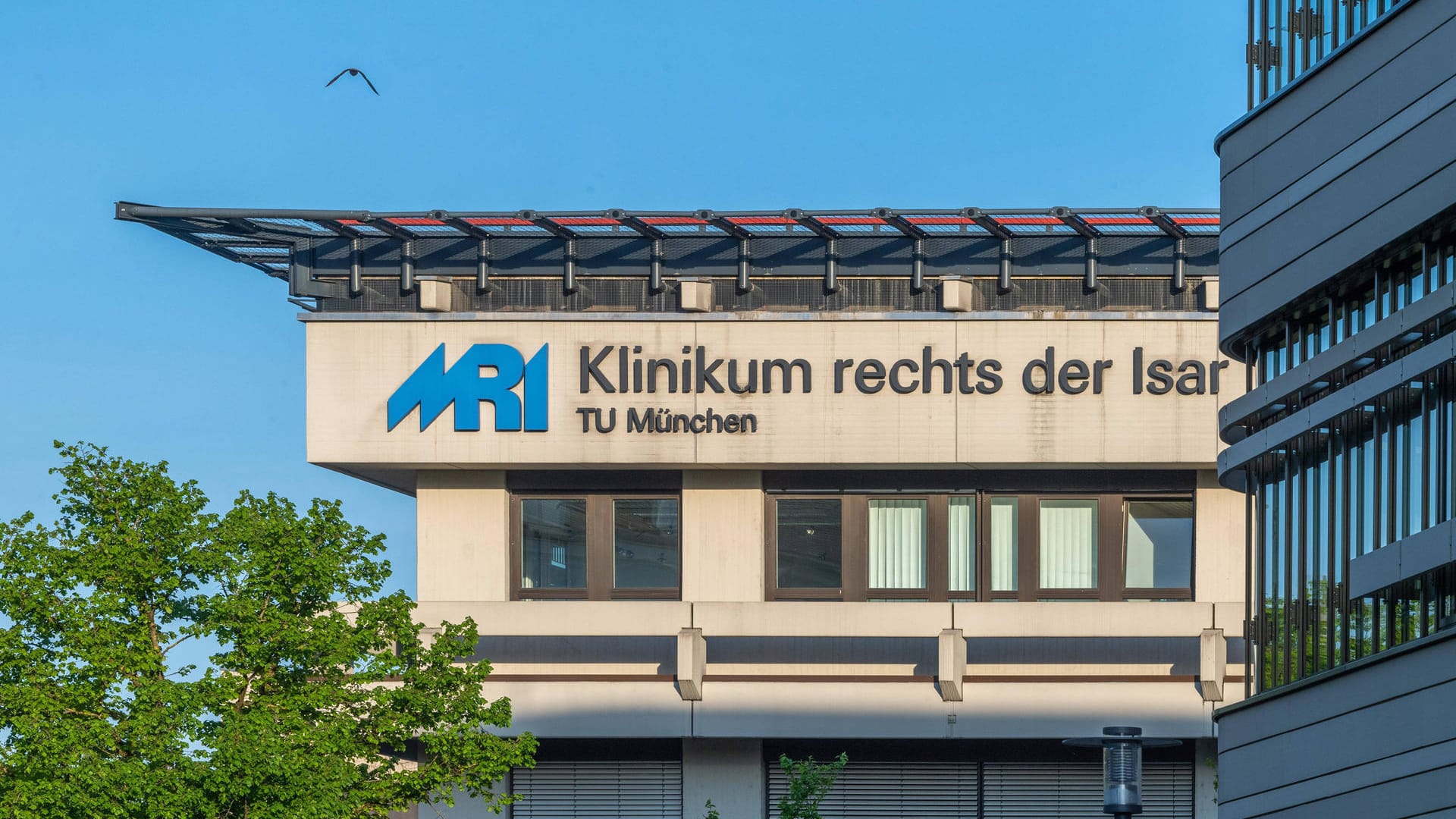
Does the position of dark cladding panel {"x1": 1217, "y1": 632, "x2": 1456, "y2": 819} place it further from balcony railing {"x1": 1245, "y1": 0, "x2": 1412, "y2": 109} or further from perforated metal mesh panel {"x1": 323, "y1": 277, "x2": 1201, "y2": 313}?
perforated metal mesh panel {"x1": 323, "y1": 277, "x2": 1201, "y2": 313}

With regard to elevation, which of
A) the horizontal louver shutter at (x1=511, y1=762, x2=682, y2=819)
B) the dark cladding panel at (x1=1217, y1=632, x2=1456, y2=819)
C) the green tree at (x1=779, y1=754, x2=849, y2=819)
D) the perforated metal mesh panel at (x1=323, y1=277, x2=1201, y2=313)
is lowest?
the horizontal louver shutter at (x1=511, y1=762, x2=682, y2=819)

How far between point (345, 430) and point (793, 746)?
421 inches

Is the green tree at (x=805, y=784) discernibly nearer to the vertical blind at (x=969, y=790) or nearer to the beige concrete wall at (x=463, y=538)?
the vertical blind at (x=969, y=790)

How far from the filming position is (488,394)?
43.0 m

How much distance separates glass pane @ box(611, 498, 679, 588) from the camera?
144ft

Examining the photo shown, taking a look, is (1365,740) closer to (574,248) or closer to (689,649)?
(689,649)

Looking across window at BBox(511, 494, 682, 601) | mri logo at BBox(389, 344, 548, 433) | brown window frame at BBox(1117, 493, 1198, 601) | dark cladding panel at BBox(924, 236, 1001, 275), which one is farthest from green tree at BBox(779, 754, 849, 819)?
dark cladding panel at BBox(924, 236, 1001, 275)

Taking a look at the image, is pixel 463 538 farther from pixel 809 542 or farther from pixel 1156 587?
pixel 1156 587

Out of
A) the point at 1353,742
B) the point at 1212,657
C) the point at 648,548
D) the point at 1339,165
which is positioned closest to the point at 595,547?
the point at 648,548

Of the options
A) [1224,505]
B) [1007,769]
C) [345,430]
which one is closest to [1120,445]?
[1224,505]

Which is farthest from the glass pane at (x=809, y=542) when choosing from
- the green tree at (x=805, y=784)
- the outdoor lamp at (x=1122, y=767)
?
the outdoor lamp at (x=1122, y=767)

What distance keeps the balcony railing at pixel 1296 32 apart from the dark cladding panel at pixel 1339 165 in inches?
18.1

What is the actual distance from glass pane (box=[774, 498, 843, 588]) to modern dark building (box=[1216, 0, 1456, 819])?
1989cm

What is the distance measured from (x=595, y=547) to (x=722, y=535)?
2599mm
